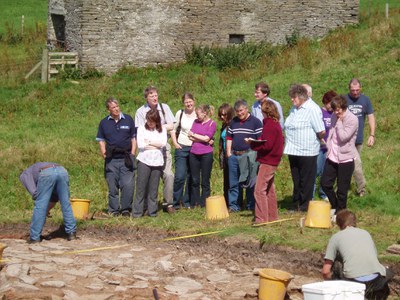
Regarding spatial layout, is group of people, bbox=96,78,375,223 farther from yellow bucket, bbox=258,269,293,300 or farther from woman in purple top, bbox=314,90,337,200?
yellow bucket, bbox=258,269,293,300

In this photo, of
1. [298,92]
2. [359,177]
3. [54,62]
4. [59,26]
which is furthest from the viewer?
[59,26]

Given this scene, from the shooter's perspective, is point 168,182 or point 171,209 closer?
point 171,209

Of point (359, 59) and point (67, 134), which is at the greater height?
point (359, 59)

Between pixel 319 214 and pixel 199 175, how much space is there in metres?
3.05

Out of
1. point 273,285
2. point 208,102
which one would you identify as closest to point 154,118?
point 273,285

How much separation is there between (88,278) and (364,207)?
525 centimetres

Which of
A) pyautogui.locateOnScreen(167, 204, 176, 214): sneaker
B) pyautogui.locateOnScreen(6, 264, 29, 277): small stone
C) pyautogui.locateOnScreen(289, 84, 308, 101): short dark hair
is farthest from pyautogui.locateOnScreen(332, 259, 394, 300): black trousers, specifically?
pyautogui.locateOnScreen(167, 204, 176, 214): sneaker

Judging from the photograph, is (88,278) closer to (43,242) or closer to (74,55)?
(43,242)

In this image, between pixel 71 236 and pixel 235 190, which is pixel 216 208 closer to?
pixel 235 190

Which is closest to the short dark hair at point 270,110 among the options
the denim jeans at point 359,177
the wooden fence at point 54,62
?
the denim jeans at point 359,177

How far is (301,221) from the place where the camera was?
1310cm

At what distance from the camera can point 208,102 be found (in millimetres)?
23719

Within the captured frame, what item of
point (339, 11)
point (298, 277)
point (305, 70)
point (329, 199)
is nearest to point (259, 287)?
point (298, 277)

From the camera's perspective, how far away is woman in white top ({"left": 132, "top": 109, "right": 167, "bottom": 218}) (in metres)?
14.5
